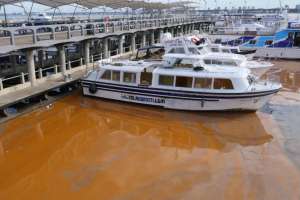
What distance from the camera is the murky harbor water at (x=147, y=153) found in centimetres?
870

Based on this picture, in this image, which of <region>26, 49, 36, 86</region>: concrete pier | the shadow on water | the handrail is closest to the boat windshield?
the shadow on water

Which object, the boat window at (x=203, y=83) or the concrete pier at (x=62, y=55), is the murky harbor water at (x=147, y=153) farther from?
the concrete pier at (x=62, y=55)

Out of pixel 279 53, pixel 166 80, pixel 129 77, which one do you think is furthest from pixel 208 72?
pixel 279 53

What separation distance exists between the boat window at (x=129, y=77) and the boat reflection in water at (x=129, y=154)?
1.33 meters

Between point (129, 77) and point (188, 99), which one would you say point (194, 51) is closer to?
point (188, 99)

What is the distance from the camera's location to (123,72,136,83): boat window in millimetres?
15602

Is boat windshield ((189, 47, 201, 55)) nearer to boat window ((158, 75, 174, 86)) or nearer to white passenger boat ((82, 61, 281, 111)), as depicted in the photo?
white passenger boat ((82, 61, 281, 111))

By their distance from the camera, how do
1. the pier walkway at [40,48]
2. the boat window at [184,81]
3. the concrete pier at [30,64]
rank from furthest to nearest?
the concrete pier at [30,64] → the boat window at [184,81] → the pier walkway at [40,48]

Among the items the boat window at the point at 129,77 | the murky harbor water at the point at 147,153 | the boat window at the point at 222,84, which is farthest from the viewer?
the boat window at the point at 129,77

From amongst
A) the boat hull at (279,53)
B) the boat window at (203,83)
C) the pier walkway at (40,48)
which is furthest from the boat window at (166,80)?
the boat hull at (279,53)

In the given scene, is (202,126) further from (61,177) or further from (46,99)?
(46,99)

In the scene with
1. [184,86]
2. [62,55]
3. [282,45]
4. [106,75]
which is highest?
[62,55]

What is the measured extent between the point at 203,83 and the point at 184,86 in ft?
3.01

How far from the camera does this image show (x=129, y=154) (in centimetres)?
1077
